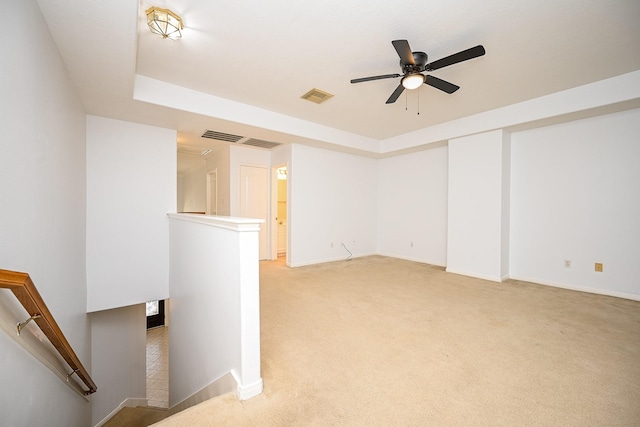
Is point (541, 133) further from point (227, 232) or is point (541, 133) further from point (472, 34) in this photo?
point (227, 232)

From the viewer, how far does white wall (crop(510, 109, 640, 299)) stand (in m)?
3.16

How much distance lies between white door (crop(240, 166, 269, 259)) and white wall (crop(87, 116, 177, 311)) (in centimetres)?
169

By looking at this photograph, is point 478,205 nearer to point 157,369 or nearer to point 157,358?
point 157,369

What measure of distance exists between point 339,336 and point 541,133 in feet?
14.0

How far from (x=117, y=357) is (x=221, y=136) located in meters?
3.80

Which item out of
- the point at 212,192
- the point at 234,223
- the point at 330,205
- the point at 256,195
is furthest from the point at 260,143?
the point at 234,223

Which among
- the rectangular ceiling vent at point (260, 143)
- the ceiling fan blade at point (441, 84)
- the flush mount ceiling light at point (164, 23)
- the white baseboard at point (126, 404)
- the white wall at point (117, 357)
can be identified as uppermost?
the flush mount ceiling light at point (164, 23)

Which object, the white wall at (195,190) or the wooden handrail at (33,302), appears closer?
the wooden handrail at (33,302)

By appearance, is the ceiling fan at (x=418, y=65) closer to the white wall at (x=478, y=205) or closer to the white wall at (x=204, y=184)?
the white wall at (x=478, y=205)

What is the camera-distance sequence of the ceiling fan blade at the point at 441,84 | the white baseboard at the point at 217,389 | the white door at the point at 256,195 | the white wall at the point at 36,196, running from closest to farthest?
1. the white wall at the point at 36,196
2. the white baseboard at the point at 217,389
3. the ceiling fan blade at the point at 441,84
4. the white door at the point at 256,195

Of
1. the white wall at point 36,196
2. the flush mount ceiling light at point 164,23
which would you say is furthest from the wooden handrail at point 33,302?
the flush mount ceiling light at point 164,23

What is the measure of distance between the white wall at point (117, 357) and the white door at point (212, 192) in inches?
107

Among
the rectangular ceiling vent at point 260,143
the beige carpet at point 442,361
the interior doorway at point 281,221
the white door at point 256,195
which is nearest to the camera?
the beige carpet at point 442,361

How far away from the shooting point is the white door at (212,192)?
20.1 feet
